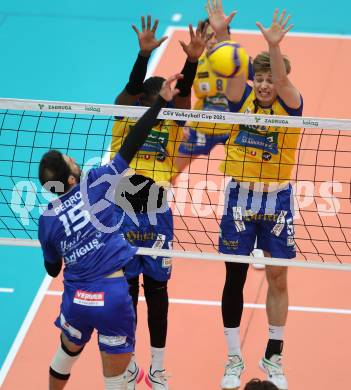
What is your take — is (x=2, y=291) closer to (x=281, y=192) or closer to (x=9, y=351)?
(x=9, y=351)

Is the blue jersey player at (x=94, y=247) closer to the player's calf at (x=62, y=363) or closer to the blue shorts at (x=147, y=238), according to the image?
the player's calf at (x=62, y=363)

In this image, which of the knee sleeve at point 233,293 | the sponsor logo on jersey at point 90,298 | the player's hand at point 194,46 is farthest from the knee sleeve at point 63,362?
the player's hand at point 194,46

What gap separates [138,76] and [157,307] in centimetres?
185

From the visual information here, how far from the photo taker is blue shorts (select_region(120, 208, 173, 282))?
6574 millimetres

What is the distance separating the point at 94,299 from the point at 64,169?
92 centimetres

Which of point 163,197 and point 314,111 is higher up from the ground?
point 314,111

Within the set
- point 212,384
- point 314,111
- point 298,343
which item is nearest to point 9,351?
point 212,384

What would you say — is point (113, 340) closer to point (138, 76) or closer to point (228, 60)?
point (138, 76)

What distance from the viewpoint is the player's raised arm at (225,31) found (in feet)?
21.7

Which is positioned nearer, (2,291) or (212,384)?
(212,384)

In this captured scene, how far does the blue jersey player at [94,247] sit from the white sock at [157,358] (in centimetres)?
82

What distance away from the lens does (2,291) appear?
8.39 m

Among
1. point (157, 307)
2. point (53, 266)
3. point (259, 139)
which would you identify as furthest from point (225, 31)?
point (53, 266)

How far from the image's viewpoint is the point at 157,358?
6.86 metres
